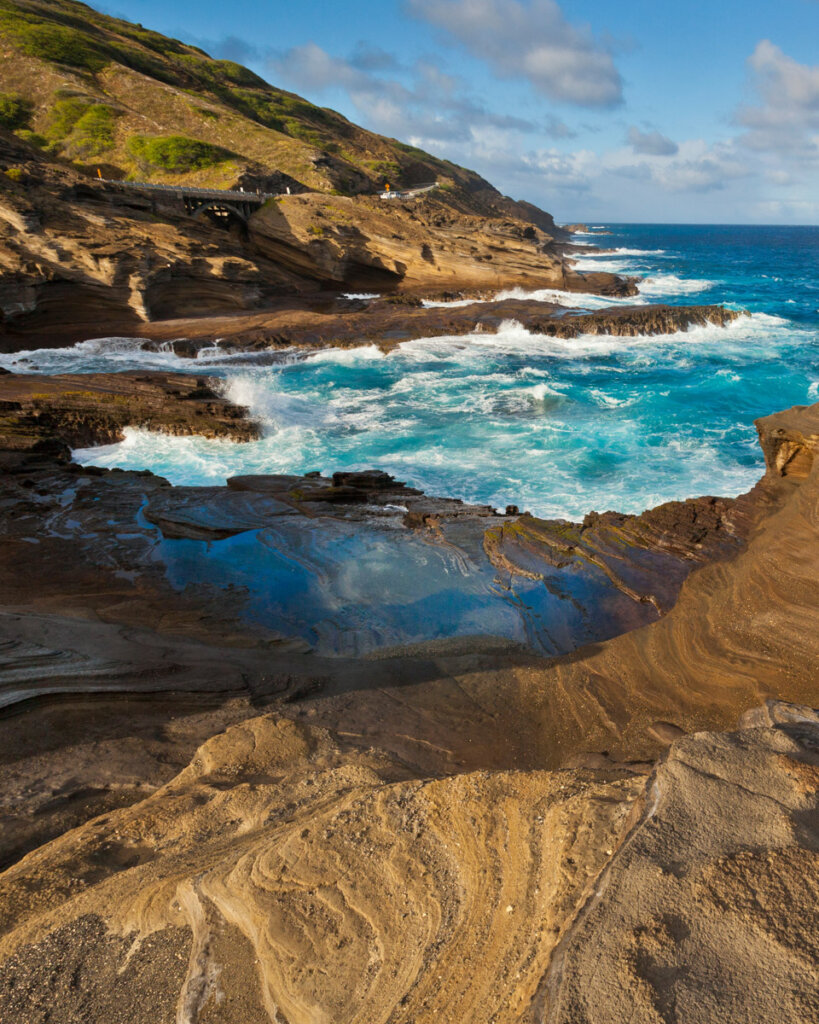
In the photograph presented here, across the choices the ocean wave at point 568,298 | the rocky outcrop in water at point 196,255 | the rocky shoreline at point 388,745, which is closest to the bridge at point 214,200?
the rocky outcrop in water at point 196,255

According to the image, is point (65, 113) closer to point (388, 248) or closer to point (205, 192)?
point (205, 192)

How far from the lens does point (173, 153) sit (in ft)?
143

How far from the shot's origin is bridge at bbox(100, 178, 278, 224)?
38.0 meters

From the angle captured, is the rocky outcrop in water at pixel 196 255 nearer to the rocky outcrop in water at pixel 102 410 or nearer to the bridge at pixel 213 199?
the bridge at pixel 213 199

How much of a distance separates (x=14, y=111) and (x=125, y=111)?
812 centimetres

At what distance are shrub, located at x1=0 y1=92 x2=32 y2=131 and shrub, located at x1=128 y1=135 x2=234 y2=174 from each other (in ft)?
26.1

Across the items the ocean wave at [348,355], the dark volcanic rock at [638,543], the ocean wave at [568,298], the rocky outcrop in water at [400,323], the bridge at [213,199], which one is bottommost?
the dark volcanic rock at [638,543]

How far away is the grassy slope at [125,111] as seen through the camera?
43031 mm

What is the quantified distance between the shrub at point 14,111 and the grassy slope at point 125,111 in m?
0.44

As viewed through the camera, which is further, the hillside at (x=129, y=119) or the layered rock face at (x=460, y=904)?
the hillside at (x=129, y=119)

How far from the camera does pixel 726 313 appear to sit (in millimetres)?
35875

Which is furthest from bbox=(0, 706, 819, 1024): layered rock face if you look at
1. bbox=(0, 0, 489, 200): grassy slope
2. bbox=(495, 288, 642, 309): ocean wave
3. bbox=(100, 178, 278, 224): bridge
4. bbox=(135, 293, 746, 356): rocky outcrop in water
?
bbox=(0, 0, 489, 200): grassy slope

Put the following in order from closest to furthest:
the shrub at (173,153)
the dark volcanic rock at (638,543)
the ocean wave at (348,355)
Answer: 1. the dark volcanic rock at (638,543)
2. the ocean wave at (348,355)
3. the shrub at (173,153)

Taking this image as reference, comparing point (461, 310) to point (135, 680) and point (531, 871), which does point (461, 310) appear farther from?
point (531, 871)
